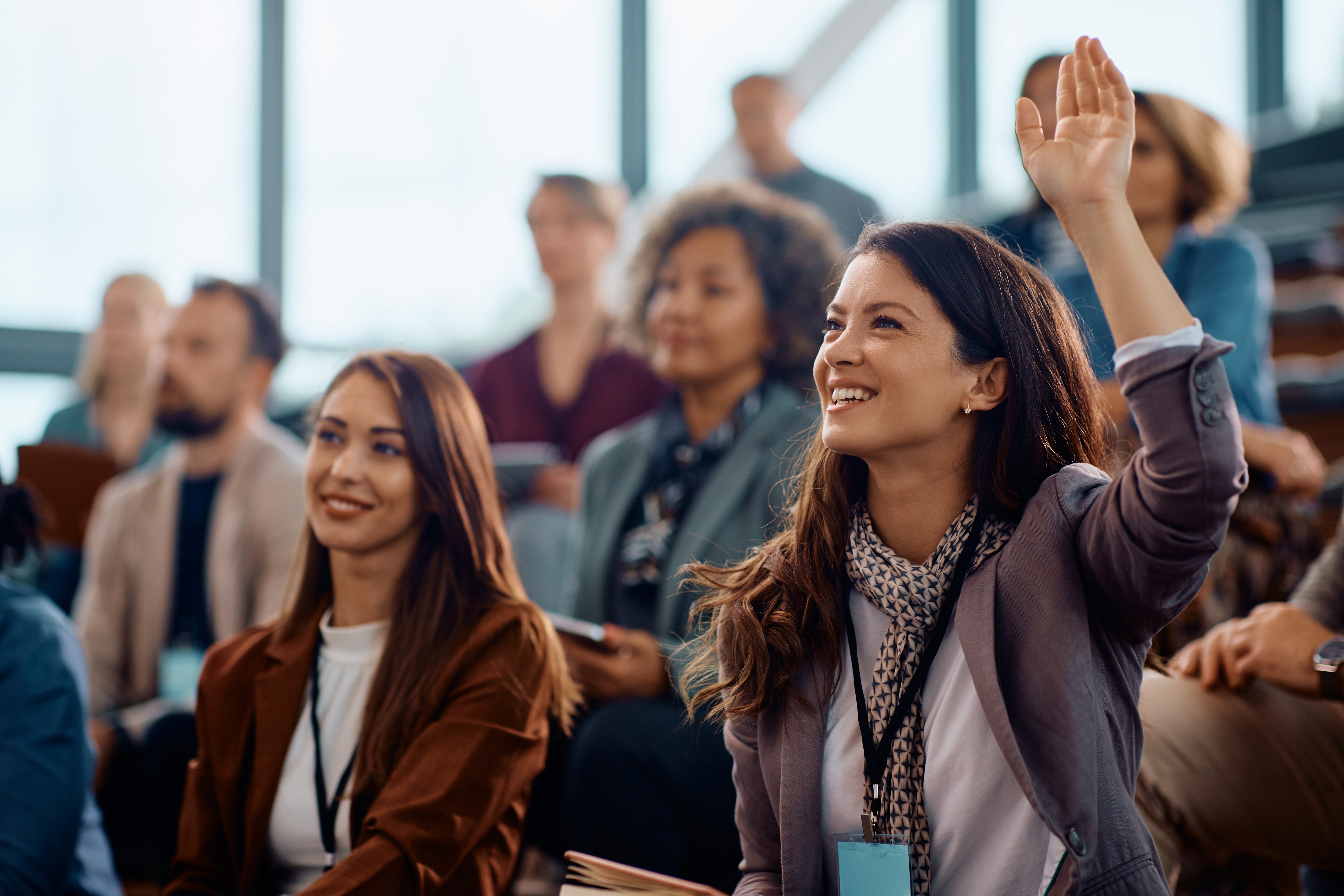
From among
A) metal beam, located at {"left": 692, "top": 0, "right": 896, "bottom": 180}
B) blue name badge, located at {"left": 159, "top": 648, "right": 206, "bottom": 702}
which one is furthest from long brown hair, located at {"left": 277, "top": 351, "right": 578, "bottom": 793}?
metal beam, located at {"left": 692, "top": 0, "right": 896, "bottom": 180}

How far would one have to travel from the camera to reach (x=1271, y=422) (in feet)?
7.63

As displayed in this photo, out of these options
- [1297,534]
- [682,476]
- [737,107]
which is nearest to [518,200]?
[737,107]

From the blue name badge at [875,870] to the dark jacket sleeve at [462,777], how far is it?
1.75 feet

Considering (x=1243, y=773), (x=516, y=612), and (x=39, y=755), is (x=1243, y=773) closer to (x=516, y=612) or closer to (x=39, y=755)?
(x=516, y=612)

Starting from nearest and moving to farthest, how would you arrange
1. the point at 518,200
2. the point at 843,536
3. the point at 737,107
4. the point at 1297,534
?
the point at 843,536 → the point at 1297,534 → the point at 737,107 → the point at 518,200

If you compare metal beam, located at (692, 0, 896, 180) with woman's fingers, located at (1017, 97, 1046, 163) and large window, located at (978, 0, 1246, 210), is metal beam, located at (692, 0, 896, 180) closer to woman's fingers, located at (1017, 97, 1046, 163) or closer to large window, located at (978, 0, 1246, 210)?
large window, located at (978, 0, 1246, 210)

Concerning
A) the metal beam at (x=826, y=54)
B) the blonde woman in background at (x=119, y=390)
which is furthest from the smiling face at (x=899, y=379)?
the metal beam at (x=826, y=54)

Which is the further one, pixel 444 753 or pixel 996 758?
pixel 444 753

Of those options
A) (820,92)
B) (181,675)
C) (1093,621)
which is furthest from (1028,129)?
(820,92)

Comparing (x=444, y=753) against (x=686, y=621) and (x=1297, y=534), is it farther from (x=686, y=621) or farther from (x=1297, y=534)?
(x=1297, y=534)

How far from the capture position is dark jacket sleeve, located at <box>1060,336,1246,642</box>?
99 cm

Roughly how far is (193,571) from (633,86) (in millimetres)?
3489

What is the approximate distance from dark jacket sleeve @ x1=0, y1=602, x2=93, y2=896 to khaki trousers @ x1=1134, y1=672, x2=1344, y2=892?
59.1 inches

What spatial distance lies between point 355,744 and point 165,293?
9.55 feet
